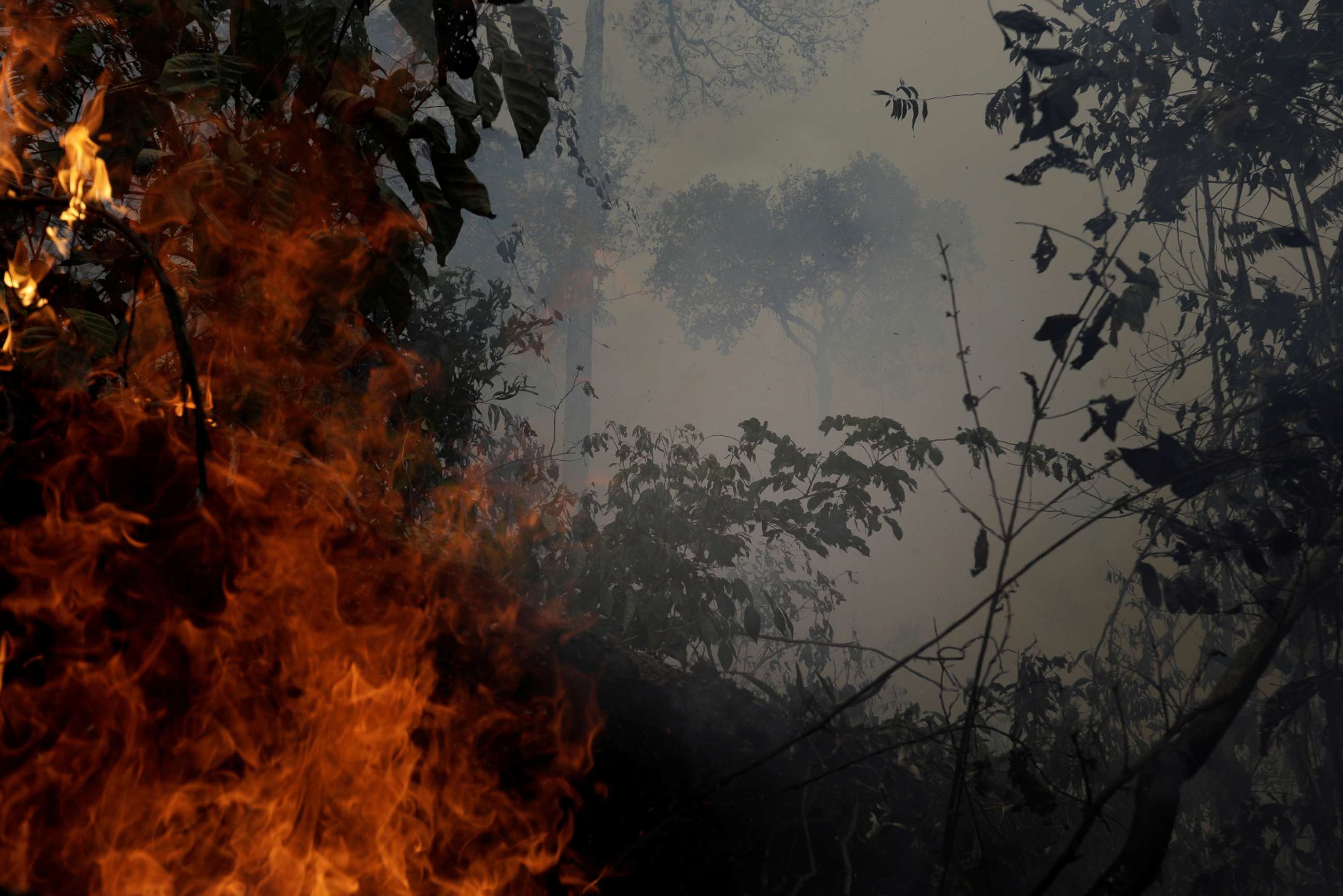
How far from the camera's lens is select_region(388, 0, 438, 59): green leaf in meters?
1.92

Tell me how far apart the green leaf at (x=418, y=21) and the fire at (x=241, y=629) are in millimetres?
453

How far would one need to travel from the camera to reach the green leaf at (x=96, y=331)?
6.38ft

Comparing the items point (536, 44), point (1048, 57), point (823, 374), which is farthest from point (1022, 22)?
point (823, 374)

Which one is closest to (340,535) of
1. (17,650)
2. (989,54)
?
(17,650)

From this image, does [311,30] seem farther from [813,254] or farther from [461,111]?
[813,254]

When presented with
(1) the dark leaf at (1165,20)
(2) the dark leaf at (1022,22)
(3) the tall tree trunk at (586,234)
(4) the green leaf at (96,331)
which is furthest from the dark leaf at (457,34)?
(3) the tall tree trunk at (586,234)

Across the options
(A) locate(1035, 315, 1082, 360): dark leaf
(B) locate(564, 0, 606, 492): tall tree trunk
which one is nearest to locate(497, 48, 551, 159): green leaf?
(A) locate(1035, 315, 1082, 360): dark leaf

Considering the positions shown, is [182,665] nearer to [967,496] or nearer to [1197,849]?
[1197,849]

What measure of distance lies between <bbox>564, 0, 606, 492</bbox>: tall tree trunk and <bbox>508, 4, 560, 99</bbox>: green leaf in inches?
676

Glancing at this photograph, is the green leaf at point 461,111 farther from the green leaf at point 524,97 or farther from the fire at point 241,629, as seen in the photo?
the fire at point 241,629

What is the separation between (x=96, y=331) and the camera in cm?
197

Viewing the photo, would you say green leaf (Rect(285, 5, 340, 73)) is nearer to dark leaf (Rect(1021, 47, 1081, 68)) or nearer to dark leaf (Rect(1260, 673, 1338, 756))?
dark leaf (Rect(1021, 47, 1081, 68))

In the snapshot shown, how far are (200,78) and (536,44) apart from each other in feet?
3.05

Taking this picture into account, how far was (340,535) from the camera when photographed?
2303 millimetres
